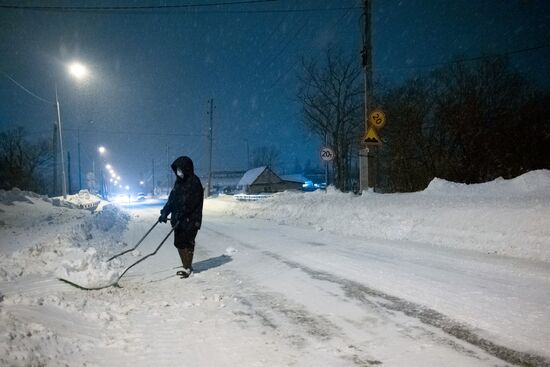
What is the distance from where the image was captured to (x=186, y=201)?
25.1 feet

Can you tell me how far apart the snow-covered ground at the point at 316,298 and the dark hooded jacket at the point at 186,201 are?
1.00 m

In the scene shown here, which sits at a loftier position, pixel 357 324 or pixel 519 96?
pixel 519 96

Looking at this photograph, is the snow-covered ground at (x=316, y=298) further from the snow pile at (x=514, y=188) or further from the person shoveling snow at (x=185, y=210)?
the person shoveling snow at (x=185, y=210)

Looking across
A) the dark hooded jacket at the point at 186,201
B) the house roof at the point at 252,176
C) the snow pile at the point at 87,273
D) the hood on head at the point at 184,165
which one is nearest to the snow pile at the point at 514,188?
the dark hooded jacket at the point at 186,201

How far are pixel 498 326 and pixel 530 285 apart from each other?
197 centimetres

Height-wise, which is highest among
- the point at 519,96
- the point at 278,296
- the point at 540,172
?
the point at 519,96

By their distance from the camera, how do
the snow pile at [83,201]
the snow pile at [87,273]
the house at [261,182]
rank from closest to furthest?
the snow pile at [87,273], the snow pile at [83,201], the house at [261,182]

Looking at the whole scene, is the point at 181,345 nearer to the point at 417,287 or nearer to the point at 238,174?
Result: the point at 417,287

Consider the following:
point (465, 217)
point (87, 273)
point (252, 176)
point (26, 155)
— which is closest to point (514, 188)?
point (465, 217)

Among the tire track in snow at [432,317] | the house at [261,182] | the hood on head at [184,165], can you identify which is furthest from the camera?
the house at [261,182]

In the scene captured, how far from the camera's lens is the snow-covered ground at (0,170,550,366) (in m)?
3.67

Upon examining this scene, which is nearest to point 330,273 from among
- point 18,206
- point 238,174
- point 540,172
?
point 540,172

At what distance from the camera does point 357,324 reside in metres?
4.43

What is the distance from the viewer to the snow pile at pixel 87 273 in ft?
20.2
